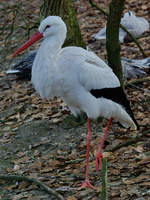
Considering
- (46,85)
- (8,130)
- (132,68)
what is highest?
(46,85)

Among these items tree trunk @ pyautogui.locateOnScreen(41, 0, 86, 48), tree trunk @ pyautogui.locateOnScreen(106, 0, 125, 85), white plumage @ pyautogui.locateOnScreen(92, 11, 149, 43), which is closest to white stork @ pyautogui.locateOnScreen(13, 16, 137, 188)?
tree trunk @ pyautogui.locateOnScreen(106, 0, 125, 85)

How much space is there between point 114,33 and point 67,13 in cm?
81

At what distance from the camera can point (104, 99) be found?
4328 mm

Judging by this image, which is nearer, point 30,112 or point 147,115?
point 147,115

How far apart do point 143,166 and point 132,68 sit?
2455 mm

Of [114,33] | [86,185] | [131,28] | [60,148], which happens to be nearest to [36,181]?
[86,185]

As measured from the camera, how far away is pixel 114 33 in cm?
484

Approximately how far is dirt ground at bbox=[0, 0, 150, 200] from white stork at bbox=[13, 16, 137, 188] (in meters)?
0.26

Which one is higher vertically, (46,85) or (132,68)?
(46,85)

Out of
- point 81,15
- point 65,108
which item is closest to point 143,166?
point 65,108

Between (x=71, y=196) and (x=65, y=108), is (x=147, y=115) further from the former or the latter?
(x=71, y=196)

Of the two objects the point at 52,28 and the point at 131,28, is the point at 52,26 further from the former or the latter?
the point at 131,28

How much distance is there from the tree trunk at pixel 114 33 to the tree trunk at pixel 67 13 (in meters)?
0.60

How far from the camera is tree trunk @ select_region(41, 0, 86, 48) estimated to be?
5301mm
